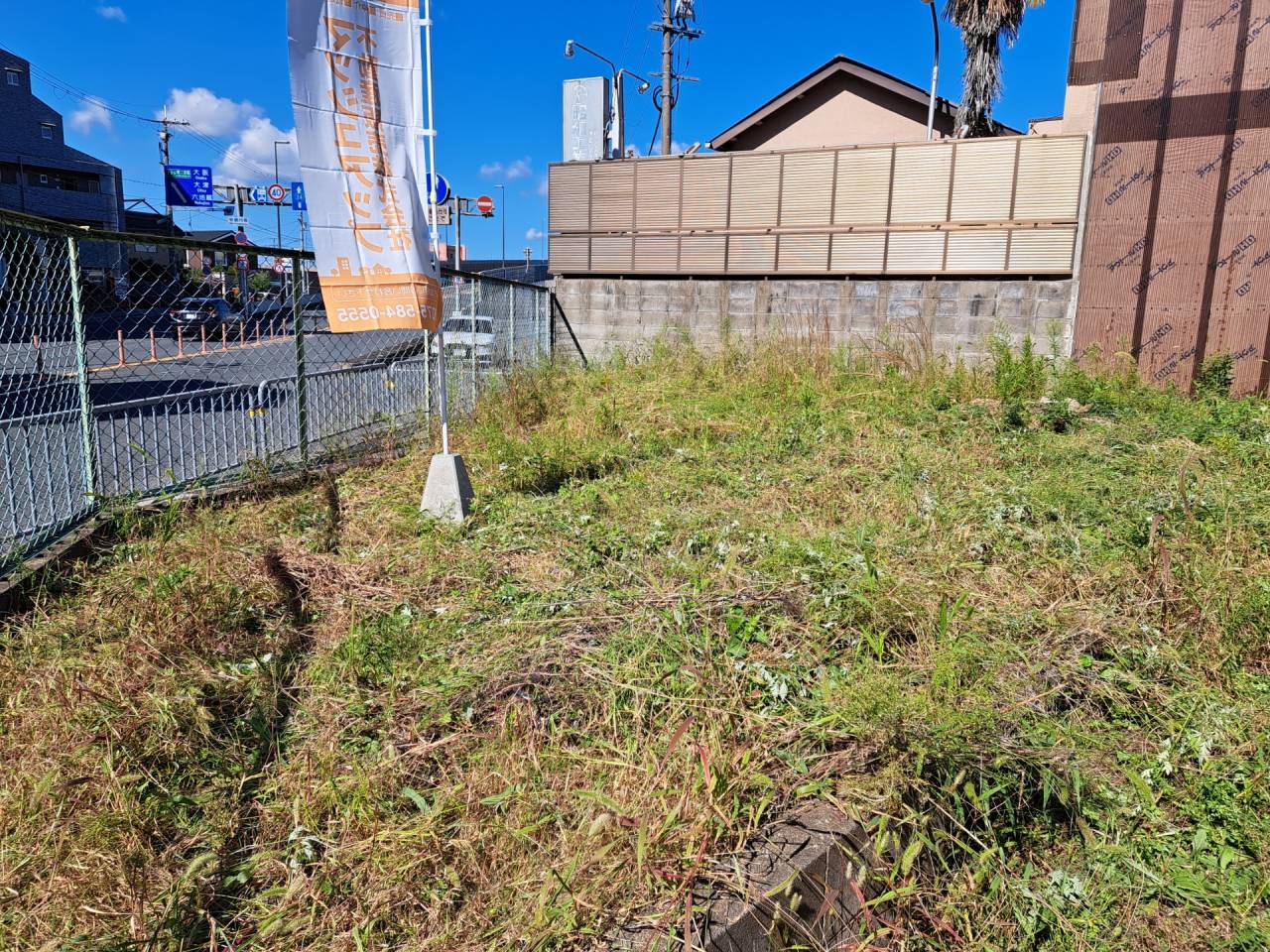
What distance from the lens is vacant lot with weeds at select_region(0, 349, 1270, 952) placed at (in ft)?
6.79

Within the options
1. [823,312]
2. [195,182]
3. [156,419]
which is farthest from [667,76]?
[195,182]

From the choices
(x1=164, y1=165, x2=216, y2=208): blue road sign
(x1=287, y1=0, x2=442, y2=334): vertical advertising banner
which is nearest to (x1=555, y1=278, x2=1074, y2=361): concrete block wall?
(x1=287, y1=0, x2=442, y2=334): vertical advertising banner

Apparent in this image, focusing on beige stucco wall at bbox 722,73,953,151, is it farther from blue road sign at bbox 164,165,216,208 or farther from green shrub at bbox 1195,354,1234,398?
blue road sign at bbox 164,165,216,208

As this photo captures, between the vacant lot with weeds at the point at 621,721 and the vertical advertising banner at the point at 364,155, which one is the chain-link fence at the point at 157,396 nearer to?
the vacant lot with weeds at the point at 621,721

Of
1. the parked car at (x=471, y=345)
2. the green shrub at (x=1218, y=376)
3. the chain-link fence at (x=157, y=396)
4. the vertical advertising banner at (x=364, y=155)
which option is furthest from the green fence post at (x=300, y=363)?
the green shrub at (x=1218, y=376)

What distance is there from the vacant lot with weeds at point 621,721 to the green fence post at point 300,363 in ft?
4.44

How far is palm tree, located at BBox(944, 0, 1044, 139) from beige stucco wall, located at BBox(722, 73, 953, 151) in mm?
1646

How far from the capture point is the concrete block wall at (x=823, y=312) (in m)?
10.2

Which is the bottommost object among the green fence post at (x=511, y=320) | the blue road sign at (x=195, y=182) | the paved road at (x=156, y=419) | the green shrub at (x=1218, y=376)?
the paved road at (x=156, y=419)

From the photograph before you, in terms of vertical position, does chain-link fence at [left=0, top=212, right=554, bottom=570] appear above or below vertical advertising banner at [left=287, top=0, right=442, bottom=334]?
below

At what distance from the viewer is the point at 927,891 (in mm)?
2236

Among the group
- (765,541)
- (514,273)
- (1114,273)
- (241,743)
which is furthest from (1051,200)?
(514,273)

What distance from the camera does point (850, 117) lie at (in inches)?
730

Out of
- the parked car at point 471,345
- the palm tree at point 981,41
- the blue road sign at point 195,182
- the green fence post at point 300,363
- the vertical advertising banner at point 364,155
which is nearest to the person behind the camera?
the vertical advertising banner at point 364,155
